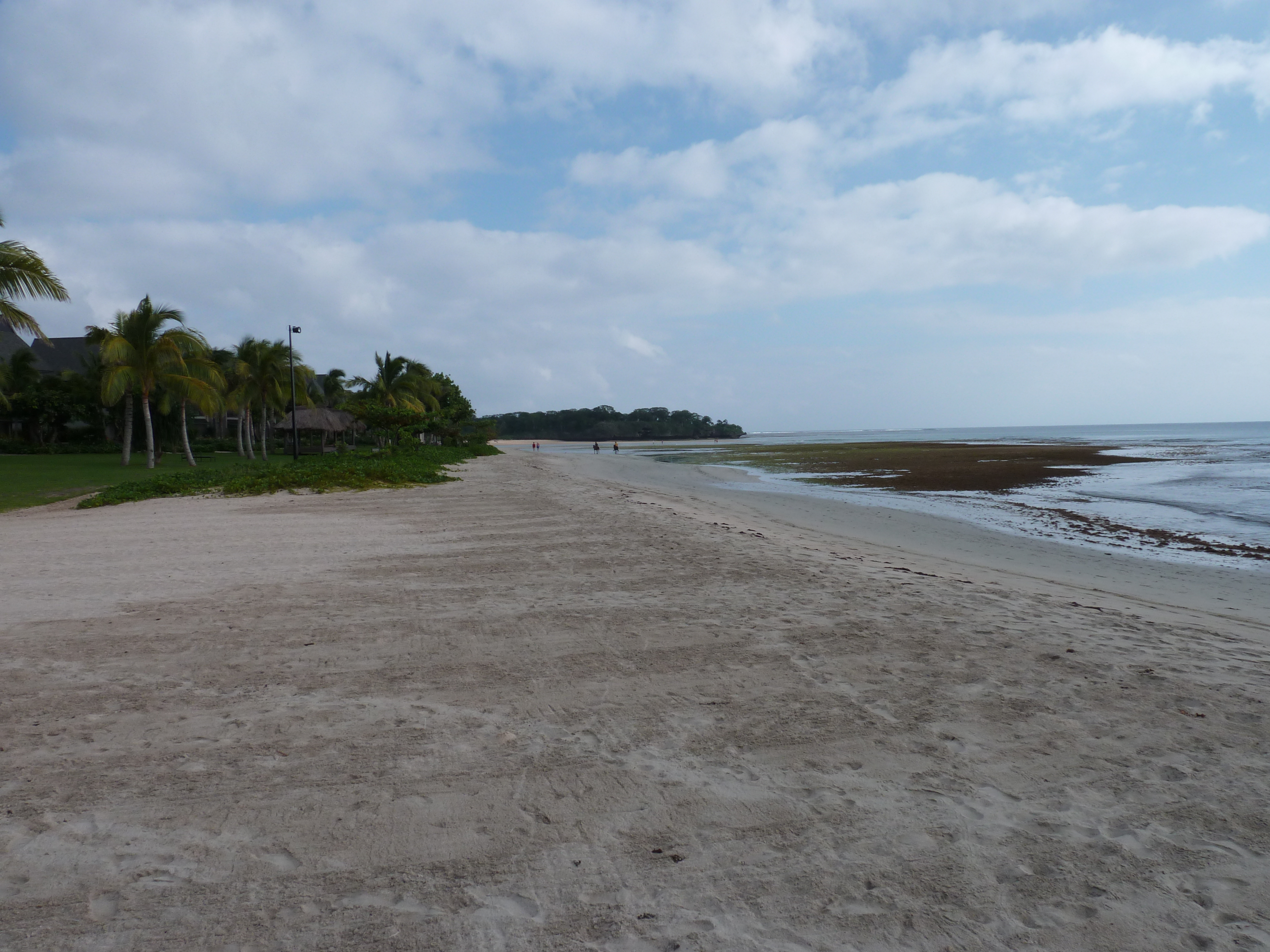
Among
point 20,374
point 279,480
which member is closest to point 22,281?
point 279,480

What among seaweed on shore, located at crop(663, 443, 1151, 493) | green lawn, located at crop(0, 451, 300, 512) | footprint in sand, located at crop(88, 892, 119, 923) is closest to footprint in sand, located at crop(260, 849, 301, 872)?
footprint in sand, located at crop(88, 892, 119, 923)

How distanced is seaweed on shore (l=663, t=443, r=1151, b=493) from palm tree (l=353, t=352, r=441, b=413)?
18047mm

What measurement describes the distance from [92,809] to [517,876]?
167 centimetres

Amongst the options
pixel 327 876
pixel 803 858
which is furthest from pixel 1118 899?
pixel 327 876

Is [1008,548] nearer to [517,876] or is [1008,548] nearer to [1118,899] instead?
[1118,899]

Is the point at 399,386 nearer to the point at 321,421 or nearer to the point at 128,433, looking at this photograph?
the point at 321,421

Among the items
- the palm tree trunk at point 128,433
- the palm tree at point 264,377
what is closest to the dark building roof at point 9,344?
the palm tree at point 264,377

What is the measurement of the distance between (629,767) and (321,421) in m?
48.1

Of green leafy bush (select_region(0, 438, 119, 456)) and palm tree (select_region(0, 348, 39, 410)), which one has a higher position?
palm tree (select_region(0, 348, 39, 410))

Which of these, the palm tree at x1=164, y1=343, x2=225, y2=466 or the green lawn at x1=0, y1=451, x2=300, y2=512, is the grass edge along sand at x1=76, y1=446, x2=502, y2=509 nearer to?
the green lawn at x1=0, y1=451, x2=300, y2=512

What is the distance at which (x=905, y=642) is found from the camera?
15.8ft

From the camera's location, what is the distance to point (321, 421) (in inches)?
1834

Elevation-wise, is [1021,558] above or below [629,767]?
below

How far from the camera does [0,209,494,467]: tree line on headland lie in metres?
25.3
